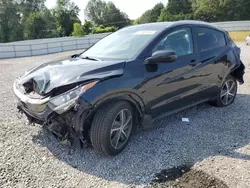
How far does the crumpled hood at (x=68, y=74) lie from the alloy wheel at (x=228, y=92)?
2.57 meters

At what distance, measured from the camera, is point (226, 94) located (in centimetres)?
489

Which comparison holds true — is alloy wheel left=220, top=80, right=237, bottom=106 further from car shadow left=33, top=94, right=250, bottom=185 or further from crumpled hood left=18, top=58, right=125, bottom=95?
crumpled hood left=18, top=58, right=125, bottom=95

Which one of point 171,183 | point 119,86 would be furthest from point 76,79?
point 171,183

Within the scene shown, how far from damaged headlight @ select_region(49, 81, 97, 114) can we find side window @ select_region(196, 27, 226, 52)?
2.29 m

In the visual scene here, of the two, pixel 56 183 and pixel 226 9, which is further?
pixel 226 9

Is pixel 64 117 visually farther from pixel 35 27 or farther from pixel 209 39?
pixel 35 27

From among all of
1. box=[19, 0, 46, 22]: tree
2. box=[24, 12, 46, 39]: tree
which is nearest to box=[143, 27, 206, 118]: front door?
box=[24, 12, 46, 39]: tree

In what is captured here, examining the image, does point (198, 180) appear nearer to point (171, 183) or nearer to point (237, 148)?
point (171, 183)

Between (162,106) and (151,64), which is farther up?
(151,64)

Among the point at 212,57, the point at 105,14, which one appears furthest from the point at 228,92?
the point at 105,14

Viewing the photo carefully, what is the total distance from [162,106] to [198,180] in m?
1.20

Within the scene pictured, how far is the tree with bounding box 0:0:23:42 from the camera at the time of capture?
4581cm

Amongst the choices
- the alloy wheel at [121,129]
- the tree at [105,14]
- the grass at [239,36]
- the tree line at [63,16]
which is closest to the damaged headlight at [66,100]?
the alloy wheel at [121,129]

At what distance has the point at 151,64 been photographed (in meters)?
3.32
